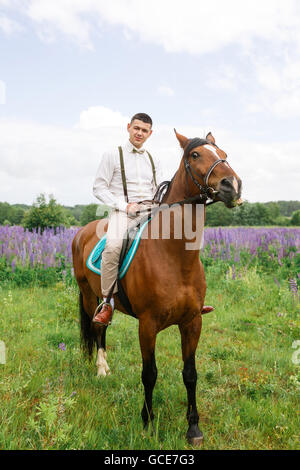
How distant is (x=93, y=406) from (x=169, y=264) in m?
1.76

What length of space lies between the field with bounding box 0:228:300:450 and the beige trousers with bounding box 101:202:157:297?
1121mm

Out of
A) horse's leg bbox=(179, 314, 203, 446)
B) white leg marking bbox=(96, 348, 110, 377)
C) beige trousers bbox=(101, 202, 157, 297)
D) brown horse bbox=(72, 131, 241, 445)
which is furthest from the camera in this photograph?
white leg marking bbox=(96, 348, 110, 377)

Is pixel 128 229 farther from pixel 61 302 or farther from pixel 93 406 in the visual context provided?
pixel 61 302

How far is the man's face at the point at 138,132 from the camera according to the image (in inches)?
136

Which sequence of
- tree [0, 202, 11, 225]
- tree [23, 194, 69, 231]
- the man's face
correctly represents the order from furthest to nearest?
tree [0, 202, 11, 225] < tree [23, 194, 69, 231] < the man's face

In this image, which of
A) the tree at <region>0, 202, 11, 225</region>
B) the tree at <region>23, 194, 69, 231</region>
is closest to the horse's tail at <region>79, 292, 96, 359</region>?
the tree at <region>23, 194, 69, 231</region>

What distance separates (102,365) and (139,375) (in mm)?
538

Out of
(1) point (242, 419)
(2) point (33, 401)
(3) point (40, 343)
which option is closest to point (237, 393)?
(1) point (242, 419)

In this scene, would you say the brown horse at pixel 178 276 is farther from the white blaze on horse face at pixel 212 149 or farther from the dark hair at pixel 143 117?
the dark hair at pixel 143 117

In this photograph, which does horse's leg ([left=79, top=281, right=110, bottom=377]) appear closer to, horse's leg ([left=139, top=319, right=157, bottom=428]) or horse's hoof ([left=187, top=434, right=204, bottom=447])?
horse's leg ([left=139, top=319, right=157, bottom=428])

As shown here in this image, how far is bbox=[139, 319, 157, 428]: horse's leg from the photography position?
2.95 m

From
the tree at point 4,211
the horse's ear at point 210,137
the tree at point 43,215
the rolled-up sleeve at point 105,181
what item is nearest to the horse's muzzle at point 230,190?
the horse's ear at point 210,137

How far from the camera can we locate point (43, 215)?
11.9m

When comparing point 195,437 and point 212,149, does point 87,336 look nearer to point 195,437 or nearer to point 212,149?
point 195,437
